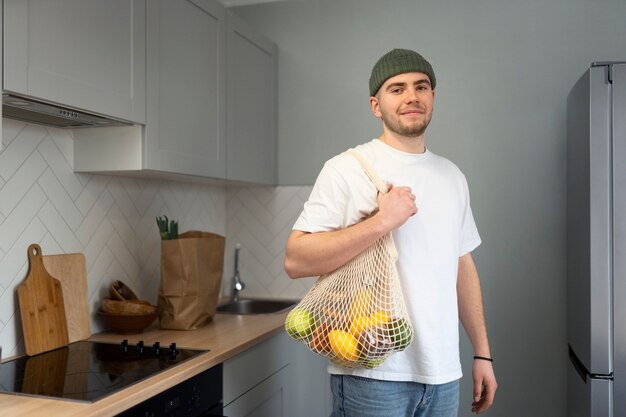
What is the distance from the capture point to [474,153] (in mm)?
2688

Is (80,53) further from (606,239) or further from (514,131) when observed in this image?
(514,131)

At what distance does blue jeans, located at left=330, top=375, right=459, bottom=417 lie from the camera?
1.43 metres

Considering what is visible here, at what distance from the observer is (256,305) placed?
2.89m

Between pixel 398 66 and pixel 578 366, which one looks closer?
pixel 398 66

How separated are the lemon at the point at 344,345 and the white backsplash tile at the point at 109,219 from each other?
41.5 inches

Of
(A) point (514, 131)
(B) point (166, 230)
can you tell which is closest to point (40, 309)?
(B) point (166, 230)

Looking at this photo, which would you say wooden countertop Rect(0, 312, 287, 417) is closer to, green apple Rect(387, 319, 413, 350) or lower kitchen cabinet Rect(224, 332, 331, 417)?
lower kitchen cabinet Rect(224, 332, 331, 417)

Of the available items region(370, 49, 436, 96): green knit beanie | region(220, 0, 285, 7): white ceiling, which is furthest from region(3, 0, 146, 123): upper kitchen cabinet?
region(220, 0, 285, 7): white ceiling

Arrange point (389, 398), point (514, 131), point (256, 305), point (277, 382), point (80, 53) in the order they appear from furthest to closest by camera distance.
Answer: point (256, 305) → point (514, 131) → point (277, 382) → point (80, 53) → point (389, 398)

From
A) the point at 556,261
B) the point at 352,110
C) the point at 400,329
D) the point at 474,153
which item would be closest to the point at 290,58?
the point at 352,110

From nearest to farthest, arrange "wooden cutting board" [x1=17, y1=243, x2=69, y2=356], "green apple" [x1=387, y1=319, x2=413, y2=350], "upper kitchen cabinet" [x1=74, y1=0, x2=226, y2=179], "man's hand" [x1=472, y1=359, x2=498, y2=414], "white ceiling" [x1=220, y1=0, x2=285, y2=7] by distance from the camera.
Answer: "green apple" [x1=387, y1=319, x2=413, y2=350]
"man's hand" [x1=472, y1=359, x2=498, y2=414]
"wooden cutting board" [x1=17, y1=243, x2=69, y2=356]
"upper kitchen cabinet" [x1=74, y1=0, x2=226, y2=179]
"white ceiling" [x1=220, y1=0, x2=285, y2=7]

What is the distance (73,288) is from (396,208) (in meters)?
1.21

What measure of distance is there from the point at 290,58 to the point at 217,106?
2.32ft

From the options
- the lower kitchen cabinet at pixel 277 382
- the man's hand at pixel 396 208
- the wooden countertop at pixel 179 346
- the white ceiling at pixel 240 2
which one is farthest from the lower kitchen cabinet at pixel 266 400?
the white ceiling at pixel 240 2
